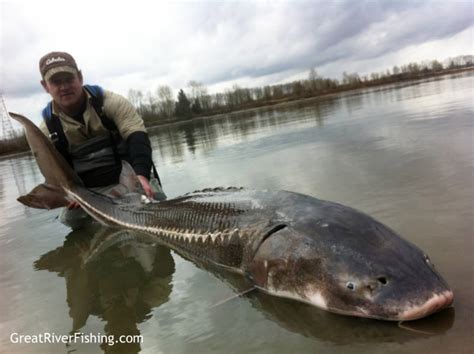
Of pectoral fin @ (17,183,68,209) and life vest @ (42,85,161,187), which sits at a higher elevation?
life vest @ (42,85,161,187)

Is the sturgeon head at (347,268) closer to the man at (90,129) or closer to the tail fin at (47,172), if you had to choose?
the man at (90,129)

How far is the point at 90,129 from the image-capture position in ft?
18.8

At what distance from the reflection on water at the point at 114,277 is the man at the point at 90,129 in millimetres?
834

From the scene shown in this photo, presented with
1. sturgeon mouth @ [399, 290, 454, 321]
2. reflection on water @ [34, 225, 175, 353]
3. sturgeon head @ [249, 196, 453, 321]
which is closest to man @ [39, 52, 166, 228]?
reflection on water @ [34, 225, 175, 353]

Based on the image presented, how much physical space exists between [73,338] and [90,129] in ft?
12.0

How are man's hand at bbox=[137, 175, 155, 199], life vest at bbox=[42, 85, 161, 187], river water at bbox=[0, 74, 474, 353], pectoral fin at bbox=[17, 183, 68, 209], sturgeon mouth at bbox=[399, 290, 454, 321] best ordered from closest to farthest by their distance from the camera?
sturgeon mouth at bbox=[399, 290, 454, 321]
river water at bbox=[0, 74, 474, 353]
man's hand at bbox=[137, 175, 155, 199]
pectoral fin at bbox=[17, 183, 68, 209]
life vest at bbox=[42, 85, 161, 187]

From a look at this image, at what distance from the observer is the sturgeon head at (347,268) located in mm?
2039

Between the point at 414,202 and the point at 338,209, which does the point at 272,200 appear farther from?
the point at 414,202

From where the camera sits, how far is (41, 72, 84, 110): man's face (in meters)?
5.26

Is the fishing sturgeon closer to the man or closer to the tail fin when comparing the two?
the man

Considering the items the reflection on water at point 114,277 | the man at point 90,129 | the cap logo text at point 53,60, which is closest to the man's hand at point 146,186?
the man at point 90,129

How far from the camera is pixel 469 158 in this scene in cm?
524

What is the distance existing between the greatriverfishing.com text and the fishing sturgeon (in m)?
0.92

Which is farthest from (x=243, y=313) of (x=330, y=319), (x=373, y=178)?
(x=373, y=178)
